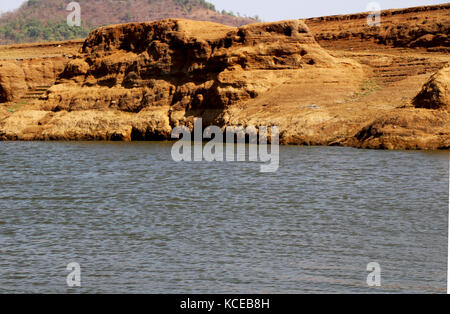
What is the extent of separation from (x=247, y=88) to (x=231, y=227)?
2263 cm

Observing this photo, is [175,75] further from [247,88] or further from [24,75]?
[24,75]

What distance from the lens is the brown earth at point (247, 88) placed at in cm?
3103

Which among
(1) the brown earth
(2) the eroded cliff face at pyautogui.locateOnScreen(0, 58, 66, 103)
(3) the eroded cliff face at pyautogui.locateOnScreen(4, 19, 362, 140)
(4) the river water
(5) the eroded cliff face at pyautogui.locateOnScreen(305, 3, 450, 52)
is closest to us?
(4) the river water

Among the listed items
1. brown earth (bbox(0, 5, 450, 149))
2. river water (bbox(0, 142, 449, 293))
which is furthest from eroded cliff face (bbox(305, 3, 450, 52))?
river water (bbox(0, 142, 449, 293))

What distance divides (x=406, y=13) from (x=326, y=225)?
3881 cm

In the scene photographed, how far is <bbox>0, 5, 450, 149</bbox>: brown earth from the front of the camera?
102ft

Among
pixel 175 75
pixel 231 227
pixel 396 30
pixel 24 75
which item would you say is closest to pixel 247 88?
pixel 175 75

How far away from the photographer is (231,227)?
14.4 meters

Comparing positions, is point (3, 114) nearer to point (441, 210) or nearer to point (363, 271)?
point (441, 210)

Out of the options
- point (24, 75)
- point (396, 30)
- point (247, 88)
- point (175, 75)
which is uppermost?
point (396, 30)

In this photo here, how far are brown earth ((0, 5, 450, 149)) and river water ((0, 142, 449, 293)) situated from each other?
17.6ft

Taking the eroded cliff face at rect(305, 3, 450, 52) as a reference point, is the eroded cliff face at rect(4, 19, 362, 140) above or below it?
below

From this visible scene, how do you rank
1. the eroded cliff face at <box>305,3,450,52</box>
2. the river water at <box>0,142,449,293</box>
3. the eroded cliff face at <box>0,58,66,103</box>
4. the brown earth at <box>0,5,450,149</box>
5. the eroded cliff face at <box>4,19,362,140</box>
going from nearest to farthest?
the river water at <box>0,142,449,293</box> < the brown earth at <box>0,5,450,149</box> < the eroded cliff face at <box>4,19,362,140</box> < the eroded cliff face at <box>305,3,450,52</box> < the eroded cliff face at <box>0,58,66,103</box>

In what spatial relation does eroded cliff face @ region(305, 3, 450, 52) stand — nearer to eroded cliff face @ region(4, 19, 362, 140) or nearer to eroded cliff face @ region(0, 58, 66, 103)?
eroded cliff face @ region(4, 19, 362, 140)
